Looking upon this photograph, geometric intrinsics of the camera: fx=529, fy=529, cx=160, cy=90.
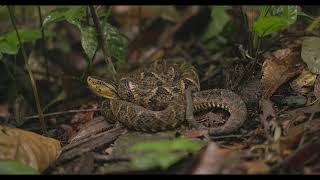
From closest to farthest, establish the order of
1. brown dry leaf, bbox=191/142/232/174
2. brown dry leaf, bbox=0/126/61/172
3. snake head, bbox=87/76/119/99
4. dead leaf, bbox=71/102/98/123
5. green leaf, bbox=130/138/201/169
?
green leaf, bbox=130/138/201/169, brown dry leaf, bbox=191/142/232/174, brown dry leaf, bbox=0/126/61/172, snake head, bbox=87/76/119/99, dead leaf, bbox=71/102/98/123

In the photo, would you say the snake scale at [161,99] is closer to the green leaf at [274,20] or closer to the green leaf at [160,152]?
the green leaf at [274,20]

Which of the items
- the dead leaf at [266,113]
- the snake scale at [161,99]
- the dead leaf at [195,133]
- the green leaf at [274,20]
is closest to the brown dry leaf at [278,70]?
the dead leaf at [266,113]

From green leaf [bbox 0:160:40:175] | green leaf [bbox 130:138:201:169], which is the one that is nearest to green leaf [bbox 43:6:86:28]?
green leaf [bbox 0:160:40:175]

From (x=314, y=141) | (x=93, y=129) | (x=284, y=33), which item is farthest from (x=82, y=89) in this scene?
(x=314, y=141)

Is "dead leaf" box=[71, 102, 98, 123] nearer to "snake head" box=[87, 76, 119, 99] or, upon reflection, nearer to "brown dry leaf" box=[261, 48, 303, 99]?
"snake head" box=[87, 76, 119, 99]

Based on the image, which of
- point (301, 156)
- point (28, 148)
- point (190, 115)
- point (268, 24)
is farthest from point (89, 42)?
point (301, 156)
